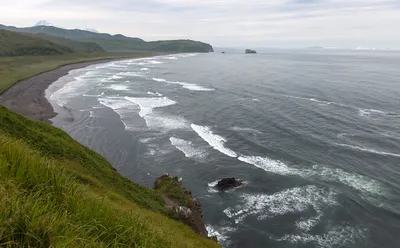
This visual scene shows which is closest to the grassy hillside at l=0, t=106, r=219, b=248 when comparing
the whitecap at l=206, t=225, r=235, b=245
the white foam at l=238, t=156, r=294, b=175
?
the whitecap at l=206, t=225, r=235, b=245

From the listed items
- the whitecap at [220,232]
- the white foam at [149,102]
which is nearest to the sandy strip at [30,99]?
the white foam at [149,102]

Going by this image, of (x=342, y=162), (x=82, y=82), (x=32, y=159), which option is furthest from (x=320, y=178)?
(x=82, y=82)

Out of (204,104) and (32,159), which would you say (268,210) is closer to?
(32,159)

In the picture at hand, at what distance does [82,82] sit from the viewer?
88.6 m

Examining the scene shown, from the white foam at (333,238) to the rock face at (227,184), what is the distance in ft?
26.6

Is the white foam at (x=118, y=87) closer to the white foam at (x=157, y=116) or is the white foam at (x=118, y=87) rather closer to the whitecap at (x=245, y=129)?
the white foam at (x=157, y=116)

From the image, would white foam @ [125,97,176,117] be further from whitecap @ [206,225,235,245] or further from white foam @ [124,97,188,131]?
whitecap @ [206,225,235,245]

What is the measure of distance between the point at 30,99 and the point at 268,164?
1904 inches

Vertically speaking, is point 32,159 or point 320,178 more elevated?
point 32,159

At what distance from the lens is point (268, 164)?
35438 mm

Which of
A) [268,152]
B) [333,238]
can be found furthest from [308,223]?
[268,152]

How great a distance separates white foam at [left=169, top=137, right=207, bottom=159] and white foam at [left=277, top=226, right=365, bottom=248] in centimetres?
1626

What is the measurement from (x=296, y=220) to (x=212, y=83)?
69.5m

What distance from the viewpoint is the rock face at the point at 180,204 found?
2223 centimetres
